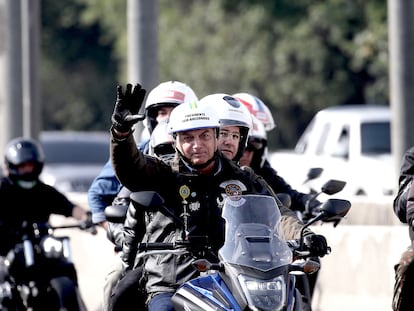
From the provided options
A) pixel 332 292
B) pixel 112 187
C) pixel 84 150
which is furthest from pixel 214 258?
pixel 84 150

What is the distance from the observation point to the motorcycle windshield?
6.75 m

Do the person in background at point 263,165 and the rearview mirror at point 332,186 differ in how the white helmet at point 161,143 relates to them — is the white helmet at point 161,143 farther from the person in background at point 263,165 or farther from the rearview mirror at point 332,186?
the person in background at point 263,165

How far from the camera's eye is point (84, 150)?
26.1 m

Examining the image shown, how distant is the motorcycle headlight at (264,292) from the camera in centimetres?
652

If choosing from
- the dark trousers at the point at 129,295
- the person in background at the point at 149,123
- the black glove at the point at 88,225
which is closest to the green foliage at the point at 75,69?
the black glove at the point at 88,225

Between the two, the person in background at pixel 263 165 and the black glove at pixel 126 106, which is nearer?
the black glove at pixel 126 106

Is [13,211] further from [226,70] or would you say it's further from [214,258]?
[226,70]

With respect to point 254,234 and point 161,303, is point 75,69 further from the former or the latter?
point 254,234

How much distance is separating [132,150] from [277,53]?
3203cm

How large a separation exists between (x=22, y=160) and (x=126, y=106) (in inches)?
170

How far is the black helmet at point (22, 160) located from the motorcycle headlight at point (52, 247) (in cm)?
56

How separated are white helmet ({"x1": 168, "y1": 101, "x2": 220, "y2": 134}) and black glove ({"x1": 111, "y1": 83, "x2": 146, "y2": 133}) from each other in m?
0.25

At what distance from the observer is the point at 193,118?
24.8ft

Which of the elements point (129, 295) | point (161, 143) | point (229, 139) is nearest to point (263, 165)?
point (229, 139)
